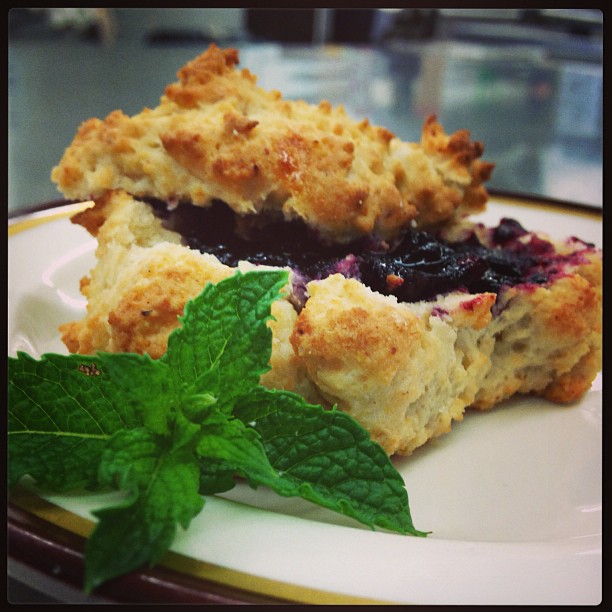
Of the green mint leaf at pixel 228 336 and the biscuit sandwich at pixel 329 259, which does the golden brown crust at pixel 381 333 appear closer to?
the biscuit sandwich at pixel 329 259

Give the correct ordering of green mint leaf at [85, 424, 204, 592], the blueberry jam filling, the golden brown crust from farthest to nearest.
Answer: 1. the blueberry jam filling
2. the golden brown crust
3. green mint leaf at [85, 424, 204, 592]

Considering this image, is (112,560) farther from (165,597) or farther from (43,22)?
(43,22)

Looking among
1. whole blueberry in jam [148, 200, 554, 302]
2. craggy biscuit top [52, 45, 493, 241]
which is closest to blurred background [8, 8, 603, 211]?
craggy biscuit top [52, 45, 493, 241]

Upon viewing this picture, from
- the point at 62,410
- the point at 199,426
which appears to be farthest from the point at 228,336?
the point at 62,410

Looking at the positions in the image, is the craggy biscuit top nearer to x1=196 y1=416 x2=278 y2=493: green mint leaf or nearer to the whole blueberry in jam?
the whole blueberry in jam

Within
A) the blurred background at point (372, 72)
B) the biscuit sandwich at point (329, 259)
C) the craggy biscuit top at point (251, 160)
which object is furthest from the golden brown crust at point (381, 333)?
the blurred background at point (372, 72)

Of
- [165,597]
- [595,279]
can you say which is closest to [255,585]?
[165,597]

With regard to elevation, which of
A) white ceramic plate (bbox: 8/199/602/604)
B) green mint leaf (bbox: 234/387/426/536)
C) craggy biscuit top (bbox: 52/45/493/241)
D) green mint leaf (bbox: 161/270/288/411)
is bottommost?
white ceramic plate (bbox: 8/199/602/604)
